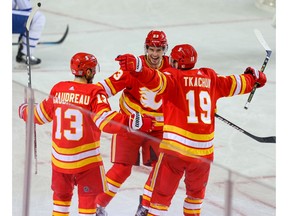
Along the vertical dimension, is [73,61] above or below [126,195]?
above

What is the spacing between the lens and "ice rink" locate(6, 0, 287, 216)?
139 inches

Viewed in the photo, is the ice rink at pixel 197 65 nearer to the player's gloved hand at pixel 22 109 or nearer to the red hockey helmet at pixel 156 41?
the player's gloved hand at pixel 22 109

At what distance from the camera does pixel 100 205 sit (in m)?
3.80

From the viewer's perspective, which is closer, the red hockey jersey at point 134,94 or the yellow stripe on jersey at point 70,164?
the yellow stripe on jersey at point 70,164

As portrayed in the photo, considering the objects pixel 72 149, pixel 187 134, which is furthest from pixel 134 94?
pixel 72 149

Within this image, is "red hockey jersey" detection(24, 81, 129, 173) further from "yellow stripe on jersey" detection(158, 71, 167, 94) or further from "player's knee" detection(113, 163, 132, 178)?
"yellow stripe on jersey" detection(158, 71, 167, 94)

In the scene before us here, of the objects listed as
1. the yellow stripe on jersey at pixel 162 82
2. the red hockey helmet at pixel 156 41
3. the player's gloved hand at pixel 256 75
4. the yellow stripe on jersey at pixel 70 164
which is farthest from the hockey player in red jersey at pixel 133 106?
the player's gloved hand at pixel 256 75

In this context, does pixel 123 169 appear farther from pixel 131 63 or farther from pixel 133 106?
pixel 133 106

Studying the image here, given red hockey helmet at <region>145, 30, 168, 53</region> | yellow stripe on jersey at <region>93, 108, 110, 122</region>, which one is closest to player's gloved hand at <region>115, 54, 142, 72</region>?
yellow stripe on jersey at <region>93, 108, 110, 122</region>

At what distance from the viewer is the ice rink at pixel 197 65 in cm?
353

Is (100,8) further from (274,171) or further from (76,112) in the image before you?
(76,112)

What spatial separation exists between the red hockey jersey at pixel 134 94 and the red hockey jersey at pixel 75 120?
0.44m
